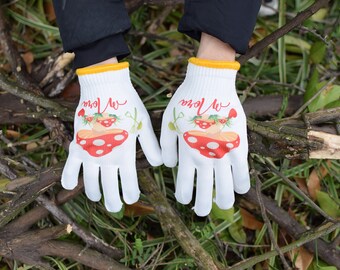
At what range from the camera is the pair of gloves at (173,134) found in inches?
39.5

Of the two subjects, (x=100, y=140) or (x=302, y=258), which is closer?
(x=100, y=140)

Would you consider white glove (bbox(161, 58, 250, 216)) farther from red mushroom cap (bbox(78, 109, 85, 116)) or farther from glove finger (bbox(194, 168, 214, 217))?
red mushroom cap (bbox(78, 109, 85, 116))

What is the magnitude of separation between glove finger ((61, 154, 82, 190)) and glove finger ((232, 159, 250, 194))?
358mm

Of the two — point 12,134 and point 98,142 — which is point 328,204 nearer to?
point 98,142

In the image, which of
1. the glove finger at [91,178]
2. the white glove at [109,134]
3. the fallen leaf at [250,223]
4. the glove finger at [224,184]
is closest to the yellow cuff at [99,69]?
the white glove at [109,134]

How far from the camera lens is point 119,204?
1097 millimetres

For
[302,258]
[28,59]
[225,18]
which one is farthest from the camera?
[28,59]

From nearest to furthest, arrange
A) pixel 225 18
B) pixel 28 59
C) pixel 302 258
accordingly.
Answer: pixel 225 18 < pixel 302 258 < pixel 28 59

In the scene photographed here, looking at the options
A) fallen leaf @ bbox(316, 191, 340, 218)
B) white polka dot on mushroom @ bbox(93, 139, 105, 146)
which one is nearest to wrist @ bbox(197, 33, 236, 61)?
white polka dot on mushroom @ bbox(93, 139, 105, 146)

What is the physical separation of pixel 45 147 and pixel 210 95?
0.56 metres

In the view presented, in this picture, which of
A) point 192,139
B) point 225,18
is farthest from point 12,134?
point 225,18

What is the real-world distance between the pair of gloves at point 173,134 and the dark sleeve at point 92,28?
39 millimetres

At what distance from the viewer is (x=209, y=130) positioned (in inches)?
39.2

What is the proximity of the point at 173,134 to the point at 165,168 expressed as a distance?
34 cm
